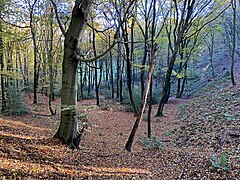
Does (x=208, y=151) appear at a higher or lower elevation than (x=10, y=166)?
lower

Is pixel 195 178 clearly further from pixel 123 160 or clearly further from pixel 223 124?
pixel 223 124

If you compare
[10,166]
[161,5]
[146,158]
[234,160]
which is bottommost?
[146,158]

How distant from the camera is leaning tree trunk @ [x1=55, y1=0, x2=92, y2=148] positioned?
198 inches

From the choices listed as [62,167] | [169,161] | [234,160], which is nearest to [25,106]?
[62,167]

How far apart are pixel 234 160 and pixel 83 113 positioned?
13.3 feet

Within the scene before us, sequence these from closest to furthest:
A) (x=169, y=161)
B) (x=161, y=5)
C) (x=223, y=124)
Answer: (x=169, y=161) → (x=223, y=124) → (x=161, y=5)

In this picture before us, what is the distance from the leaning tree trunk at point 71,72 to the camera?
5.04 m

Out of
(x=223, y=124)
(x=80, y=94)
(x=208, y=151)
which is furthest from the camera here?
(x=80, y=94)

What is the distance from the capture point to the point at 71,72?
16.9 feet

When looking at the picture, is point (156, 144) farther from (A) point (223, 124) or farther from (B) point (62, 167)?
(B) point (62, 167)

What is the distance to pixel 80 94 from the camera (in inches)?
890

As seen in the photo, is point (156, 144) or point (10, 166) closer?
point (10, 166)

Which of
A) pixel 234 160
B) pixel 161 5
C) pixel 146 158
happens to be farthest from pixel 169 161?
pixel 161 5

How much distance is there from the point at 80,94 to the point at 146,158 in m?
17.8
